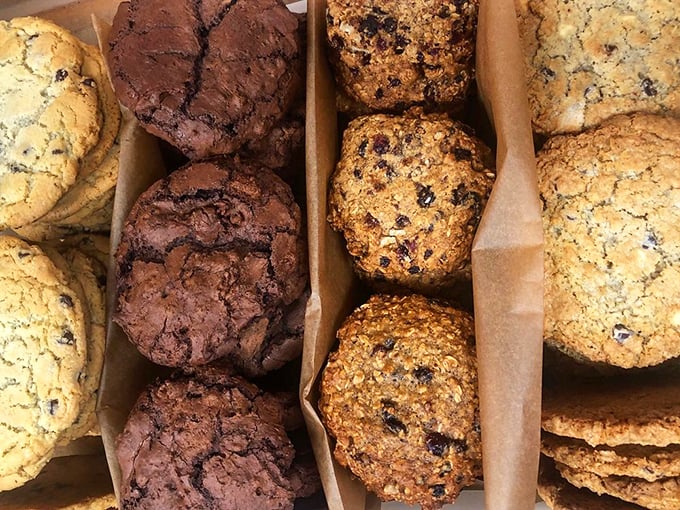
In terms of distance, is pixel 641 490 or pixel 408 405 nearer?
pixel 641 490

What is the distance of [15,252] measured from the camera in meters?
2.20

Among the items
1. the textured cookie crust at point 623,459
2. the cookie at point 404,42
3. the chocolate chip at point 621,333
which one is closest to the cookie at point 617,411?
the textured cookie crust at point 623,459

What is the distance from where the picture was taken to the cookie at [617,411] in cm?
173

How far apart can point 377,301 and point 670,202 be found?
2.95 ft

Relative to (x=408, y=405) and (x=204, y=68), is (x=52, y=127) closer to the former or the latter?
(x=204, y=68)

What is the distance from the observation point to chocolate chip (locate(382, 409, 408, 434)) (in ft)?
6.40

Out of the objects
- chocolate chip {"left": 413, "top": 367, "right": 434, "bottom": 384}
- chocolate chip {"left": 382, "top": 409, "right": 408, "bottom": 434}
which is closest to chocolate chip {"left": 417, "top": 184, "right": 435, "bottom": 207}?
chocolate chip {"left": 413, "top": 367, "right": 434, "bottom": 384}

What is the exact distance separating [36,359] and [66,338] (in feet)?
0.34

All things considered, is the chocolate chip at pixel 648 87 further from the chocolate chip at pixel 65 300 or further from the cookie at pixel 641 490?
the chocolate chip at pixel 65 300

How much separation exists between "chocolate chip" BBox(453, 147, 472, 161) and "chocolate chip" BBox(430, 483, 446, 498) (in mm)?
983

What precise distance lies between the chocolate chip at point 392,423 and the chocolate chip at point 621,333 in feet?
2.17

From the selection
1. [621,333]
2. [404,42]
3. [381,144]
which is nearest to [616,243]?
Answer: [621,333]

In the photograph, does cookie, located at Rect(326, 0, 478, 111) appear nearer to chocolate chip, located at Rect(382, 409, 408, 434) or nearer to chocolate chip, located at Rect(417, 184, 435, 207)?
chocolate chip, located at Rect(417, 184, 435, 207)

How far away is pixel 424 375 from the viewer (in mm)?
1969
